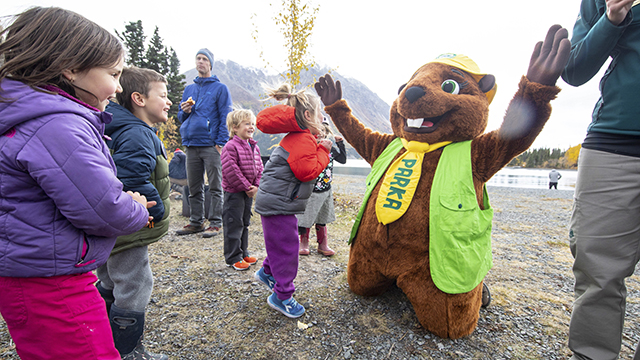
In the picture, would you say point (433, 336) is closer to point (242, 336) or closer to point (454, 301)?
point (454, 301)

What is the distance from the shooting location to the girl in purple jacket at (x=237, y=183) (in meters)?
3.12

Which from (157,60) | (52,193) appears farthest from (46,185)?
(157,60)

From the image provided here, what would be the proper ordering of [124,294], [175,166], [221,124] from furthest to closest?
[175,166], [221,124], [124,294]

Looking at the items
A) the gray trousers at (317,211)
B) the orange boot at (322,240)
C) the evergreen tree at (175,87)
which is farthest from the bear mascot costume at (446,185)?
the evergreen tree at (175,87)

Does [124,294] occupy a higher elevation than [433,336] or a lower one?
higher

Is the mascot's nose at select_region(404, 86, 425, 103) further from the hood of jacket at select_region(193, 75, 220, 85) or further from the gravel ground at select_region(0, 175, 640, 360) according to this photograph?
the hood of jacket at select_region(193, 75, 220, 85)

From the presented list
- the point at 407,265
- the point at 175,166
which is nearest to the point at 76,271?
the point at 407,265

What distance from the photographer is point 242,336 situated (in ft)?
6.89

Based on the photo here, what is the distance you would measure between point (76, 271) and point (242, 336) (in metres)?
1.34

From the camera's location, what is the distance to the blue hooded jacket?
164 inches

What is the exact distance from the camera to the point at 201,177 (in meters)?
4.46

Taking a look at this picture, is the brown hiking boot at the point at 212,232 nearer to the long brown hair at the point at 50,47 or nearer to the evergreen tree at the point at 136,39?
the long brown hair at the point at 50,47

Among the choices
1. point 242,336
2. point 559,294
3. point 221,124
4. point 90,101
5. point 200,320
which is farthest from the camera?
point 221,124

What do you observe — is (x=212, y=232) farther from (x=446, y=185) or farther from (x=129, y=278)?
(x=446, y=185)
